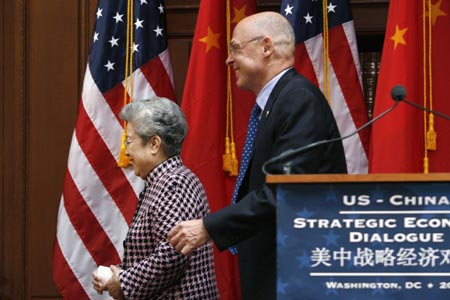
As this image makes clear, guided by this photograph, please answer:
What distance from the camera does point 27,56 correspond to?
17.4 ft

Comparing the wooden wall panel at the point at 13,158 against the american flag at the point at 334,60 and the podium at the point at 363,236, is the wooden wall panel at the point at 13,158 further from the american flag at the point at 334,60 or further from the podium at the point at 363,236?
the podium at the point at 363,236

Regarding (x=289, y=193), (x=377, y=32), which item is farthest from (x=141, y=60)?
(x=289, y=193)

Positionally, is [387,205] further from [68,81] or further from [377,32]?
[68,81]

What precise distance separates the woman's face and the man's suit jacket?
46 centimetres

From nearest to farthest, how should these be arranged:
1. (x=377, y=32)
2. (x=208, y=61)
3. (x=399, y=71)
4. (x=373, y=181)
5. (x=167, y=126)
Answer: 1. (x=373, y=181)
2. (x=167, y=126)
3. (x=399, y=71)
4. (x=208, y=61)
5. (x=377, y=32)

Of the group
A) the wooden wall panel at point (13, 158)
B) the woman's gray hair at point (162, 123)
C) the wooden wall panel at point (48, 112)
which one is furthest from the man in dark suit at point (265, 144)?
the wooden wall panel at point (13, 158)

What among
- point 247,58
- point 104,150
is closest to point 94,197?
point 104,150

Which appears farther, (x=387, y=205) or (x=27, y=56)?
(x=27, y=56)

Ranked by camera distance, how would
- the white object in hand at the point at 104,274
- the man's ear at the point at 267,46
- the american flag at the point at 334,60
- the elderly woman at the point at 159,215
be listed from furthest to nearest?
1. the american flag at the point at 334,60
2. the white object in hand at the point at 104,274
3. the elderly woman at the point at 159,215
4. the man's ear at the point at 267,46

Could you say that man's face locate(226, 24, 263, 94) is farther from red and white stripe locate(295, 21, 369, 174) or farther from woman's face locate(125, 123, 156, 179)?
red and white stripe locate(295, 21, 369, 174)

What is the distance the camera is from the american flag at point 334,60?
15.3 feet

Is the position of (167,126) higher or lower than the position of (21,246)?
higher

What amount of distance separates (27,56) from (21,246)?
0.97m

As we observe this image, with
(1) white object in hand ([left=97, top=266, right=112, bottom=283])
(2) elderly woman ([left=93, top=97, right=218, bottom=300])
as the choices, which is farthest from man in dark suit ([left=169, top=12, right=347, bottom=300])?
(1) white object in hand ([left=97, top=266, right=112, bottom=283])
